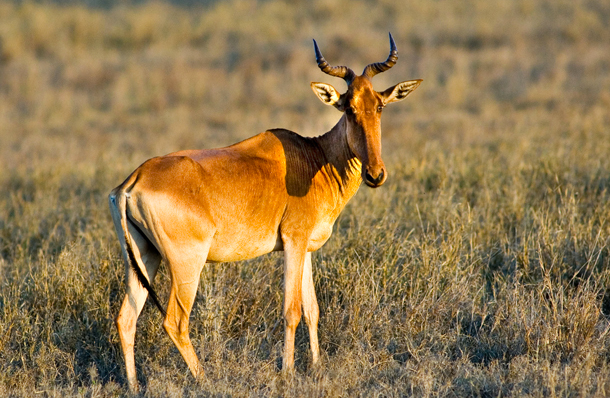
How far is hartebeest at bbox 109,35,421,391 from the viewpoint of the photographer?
537cm

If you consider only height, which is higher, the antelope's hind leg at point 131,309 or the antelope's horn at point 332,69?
the antelope's horn at point 332,69

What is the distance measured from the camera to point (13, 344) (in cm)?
630

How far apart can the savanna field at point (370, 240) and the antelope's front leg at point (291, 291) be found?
214mm

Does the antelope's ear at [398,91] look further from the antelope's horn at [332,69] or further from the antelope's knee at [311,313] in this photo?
the antelope's knee at [311,313]

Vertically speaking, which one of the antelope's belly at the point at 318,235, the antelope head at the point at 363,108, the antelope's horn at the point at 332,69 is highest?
the antelope's horn at the point at 332,69

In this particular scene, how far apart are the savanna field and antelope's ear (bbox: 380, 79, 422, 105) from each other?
→ 1.68 m

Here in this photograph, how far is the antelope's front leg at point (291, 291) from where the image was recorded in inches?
229

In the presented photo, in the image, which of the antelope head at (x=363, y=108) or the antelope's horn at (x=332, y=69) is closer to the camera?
the antelope head at (x=363, y=108)

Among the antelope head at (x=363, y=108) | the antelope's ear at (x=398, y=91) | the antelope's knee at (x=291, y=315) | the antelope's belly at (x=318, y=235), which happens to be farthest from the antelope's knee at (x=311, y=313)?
the antelope's ear at (x=398, y=91)

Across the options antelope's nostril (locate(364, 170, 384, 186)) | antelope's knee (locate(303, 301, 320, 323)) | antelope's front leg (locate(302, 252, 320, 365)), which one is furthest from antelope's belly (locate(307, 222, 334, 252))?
antelope's nostril (locate(364, 170, 384, 186))

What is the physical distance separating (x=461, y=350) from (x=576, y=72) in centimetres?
1512

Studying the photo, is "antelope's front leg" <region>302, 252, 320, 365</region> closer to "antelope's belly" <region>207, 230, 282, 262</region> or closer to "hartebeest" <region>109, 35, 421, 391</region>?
"hartebeest" <region>109, 35, 421, 391</region>

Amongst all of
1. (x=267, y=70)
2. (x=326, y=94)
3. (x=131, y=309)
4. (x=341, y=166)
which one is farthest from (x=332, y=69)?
(x=267, y=70)

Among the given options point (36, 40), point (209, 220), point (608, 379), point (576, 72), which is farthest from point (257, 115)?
point (608, 379)
